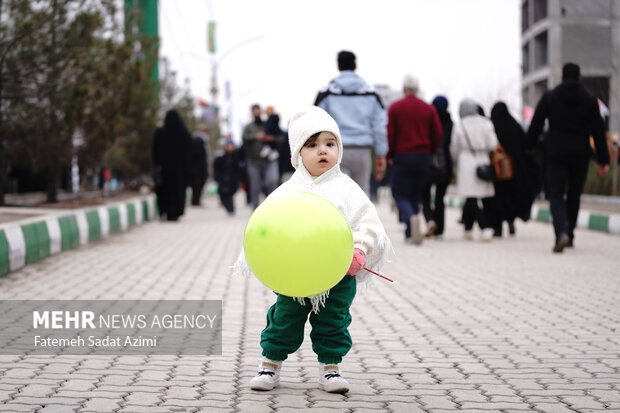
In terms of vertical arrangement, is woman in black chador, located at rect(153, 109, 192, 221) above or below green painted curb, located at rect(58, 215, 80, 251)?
above

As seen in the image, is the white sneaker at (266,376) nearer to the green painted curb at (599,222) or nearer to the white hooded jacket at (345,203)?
the white hooded jacket at (345,203)

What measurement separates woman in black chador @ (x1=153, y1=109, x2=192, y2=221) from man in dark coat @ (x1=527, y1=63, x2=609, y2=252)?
9859mm

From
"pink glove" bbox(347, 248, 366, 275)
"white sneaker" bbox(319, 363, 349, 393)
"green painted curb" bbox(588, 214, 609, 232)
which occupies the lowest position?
"green painted curb" bbox(588, 214, 609, 232)

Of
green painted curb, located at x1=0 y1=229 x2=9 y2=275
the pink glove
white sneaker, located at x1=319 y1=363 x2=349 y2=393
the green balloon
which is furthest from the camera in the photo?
green painted curb, located at x1=0 y1=229 x2=9 y2=275

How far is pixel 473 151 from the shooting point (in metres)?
15.4

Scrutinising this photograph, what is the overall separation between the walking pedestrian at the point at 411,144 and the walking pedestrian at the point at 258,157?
6690 mm

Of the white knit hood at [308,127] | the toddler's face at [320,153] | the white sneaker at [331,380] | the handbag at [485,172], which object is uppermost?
the white knit hood at [308,127]

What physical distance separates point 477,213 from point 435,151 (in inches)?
66.3

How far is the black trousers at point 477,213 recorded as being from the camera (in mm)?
15484

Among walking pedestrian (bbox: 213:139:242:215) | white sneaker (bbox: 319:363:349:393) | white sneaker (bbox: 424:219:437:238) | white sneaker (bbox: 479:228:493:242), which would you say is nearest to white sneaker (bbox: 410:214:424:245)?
white sneaker (bbox: 424:219:437:238)

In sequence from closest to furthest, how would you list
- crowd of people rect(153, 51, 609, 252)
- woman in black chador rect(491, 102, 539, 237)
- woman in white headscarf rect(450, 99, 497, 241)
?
crowd of people rect(153, 51, 609, 252) < woman in white headscarf rect(450, 99, 497, 241) < woman in black chador rect(491, 102, 539, 237)

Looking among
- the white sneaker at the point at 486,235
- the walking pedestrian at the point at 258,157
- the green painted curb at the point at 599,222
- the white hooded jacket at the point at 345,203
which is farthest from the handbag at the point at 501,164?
the white hooded jacket at the point at 345,203

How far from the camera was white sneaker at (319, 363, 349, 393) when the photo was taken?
502 cm

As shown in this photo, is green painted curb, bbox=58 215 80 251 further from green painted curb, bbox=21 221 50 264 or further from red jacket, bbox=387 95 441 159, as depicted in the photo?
red jacket, bbox=387 95 441 159
